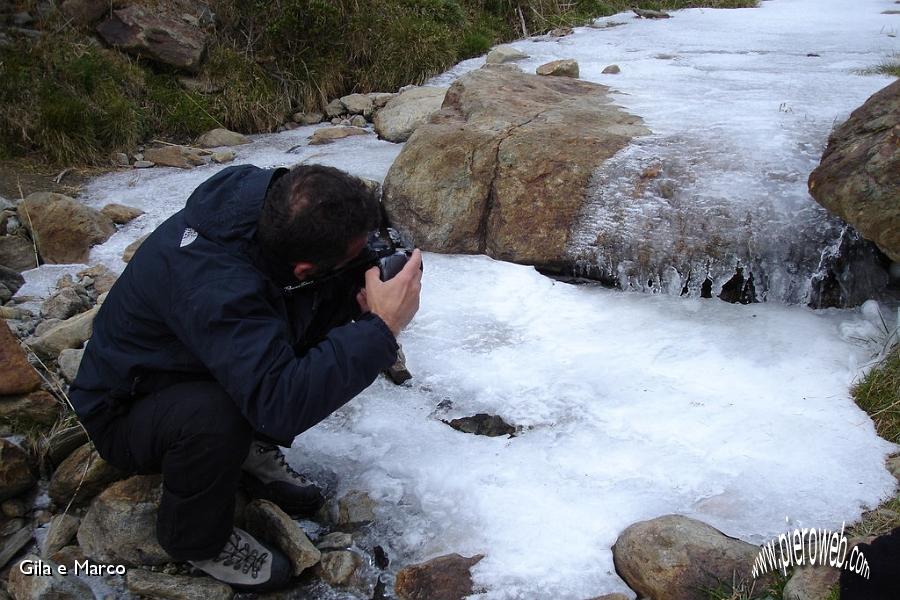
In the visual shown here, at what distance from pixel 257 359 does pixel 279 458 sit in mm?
1040

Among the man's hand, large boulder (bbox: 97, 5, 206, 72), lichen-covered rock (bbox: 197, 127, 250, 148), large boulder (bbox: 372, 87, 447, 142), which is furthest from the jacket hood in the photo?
large boulder (bbox: 97, 5, 206, 72)

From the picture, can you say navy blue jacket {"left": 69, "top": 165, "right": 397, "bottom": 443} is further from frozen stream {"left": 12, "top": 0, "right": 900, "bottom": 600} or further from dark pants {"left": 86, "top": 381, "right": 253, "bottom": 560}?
frozen stream {"left": 12, "top": 0, "right": 900, "bottom": 600}

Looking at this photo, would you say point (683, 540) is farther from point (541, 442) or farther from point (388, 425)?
point (388, 425)

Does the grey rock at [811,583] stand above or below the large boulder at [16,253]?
below

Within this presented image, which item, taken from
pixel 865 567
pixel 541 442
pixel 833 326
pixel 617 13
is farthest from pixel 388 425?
pixel 617 13

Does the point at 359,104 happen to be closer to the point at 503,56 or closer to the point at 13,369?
the point at 503,56

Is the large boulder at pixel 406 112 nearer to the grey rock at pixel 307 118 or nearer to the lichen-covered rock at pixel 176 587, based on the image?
the grey rock at pixel 307 118

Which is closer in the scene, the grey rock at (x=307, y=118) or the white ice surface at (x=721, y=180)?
the white ice surface at (x=721, y=180)

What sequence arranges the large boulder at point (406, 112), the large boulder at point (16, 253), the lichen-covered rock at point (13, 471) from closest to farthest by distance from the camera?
the lichen-covered rock at point (13, 471)
the large boulder at point (16, 253)
the large boulder at point (406, 112)

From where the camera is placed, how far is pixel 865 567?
2.29m

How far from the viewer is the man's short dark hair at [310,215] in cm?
243

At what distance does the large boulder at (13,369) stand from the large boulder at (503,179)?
9.42ft

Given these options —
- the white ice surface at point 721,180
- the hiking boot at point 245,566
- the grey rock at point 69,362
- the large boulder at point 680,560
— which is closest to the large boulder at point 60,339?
the grey rock at point 69,362

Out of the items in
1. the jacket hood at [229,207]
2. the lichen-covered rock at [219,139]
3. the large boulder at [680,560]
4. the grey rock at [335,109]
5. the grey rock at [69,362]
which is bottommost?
the large boulder at [680,560]
